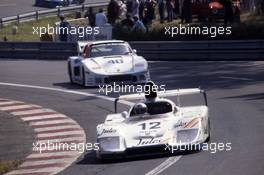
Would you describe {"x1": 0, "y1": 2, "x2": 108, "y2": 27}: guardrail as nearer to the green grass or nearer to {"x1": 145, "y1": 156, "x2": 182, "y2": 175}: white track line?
the green grass

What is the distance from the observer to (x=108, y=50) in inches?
1026

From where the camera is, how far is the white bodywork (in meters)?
14.4

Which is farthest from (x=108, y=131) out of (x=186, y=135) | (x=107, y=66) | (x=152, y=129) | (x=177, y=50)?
(x=177, y=50)

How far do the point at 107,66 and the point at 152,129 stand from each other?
34.5ft

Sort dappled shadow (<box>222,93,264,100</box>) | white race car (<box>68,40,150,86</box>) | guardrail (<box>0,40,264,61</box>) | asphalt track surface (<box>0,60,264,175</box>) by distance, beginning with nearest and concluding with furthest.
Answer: asphalt track surface (<box>0,60,264,175</box>)
dappled shadow (<box>222,93,264,100</box>)
white race car (<box>68,40,150,86</box>)
guardrail (<box>0,40,264,61</box>)

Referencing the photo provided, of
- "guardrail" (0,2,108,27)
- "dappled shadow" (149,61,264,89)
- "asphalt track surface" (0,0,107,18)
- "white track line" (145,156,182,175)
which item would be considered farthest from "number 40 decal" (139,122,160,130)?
"asphalt track surface" (0,0,107,18)

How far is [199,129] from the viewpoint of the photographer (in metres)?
14.6

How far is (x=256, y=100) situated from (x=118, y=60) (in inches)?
221

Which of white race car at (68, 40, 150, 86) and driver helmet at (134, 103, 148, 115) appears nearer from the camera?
driver helmet at (134, 103, 148, 115)

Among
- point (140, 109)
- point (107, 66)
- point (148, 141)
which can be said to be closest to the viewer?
point (148, 141)

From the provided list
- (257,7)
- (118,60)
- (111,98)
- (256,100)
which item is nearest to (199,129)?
(256,100)

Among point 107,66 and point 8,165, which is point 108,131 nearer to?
point 8,165

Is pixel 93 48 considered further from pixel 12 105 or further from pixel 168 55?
pixel 168 55

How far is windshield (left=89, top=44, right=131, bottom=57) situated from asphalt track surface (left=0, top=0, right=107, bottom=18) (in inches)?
1132
